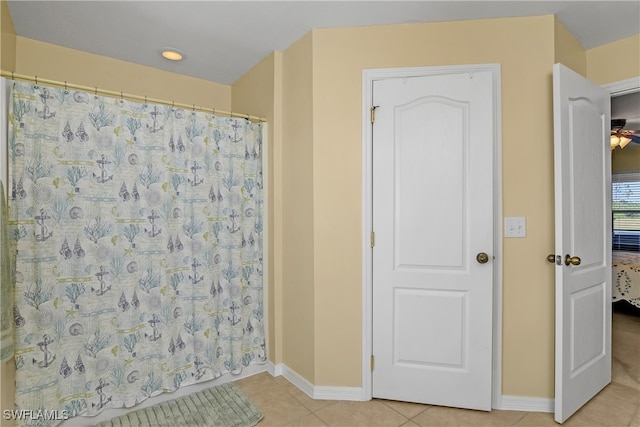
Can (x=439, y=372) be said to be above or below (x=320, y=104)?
below

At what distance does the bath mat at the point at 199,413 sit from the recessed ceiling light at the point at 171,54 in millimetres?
2458

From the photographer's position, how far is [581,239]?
1.99m

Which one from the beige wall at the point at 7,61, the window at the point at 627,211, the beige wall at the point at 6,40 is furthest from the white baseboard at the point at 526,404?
the window at the point at 627,211

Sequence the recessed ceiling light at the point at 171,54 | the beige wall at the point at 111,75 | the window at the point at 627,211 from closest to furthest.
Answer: the beige wall at the point at 111,75
the recessed ceiling light at the point at 171,54
the window at the point at 627,211

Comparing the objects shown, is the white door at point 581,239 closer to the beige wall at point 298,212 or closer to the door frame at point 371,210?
the door frame at point 371,210

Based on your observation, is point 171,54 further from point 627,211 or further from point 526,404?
point 627,211

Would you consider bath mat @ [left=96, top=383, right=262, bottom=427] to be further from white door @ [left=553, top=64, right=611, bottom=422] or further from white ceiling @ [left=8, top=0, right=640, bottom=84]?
white ceiling @ [left=8, top=0, right=640, bottom=84]

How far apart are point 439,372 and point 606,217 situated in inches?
59.4

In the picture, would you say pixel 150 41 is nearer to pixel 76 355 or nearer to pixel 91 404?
pixel 76 355

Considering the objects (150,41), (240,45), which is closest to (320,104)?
(240,45)

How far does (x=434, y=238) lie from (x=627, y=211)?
4989 millimetres

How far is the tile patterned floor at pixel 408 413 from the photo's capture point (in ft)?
6.15

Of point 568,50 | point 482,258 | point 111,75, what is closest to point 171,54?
point 111,75

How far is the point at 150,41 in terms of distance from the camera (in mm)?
2322
